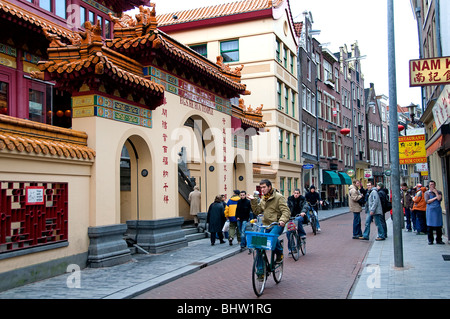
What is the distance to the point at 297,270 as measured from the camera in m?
9.60

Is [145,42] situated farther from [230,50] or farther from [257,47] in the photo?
[230,50]

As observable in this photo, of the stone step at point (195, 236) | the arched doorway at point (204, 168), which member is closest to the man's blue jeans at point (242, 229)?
the stone step at point (195, 236)

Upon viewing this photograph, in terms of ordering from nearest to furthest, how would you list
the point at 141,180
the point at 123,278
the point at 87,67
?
the point at 123,278 → the point at 87,67 → the point at 141,180

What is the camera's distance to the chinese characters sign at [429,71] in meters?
8.02

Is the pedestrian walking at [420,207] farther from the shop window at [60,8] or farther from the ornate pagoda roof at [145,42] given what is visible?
the shop window at [60,8]

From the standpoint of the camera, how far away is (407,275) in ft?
27.5

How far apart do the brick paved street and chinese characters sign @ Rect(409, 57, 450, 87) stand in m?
3.89

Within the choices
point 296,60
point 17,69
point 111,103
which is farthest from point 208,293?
point 296,60

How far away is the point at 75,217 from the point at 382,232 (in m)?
9.57

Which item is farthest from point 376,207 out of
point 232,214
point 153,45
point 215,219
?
point 153,45

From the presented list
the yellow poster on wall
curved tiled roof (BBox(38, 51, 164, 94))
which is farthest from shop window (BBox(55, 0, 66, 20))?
the yellow poster on wall

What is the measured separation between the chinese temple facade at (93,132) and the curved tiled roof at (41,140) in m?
0.02

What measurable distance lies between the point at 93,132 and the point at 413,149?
9.84m
